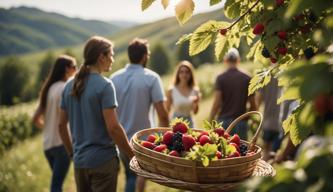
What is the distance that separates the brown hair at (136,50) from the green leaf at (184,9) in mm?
2524

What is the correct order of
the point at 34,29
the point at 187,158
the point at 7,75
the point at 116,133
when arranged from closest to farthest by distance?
the point at 187,158 < the point at 116,133 < the point at 7,75 < the point at 34,29

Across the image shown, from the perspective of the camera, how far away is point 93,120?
338 cm

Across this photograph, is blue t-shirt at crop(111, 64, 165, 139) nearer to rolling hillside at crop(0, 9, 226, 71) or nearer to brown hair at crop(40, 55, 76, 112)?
brown hair at crop(40, 55, 76, 112)

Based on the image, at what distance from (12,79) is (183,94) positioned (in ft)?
278

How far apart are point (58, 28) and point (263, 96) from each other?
199630 millimetres

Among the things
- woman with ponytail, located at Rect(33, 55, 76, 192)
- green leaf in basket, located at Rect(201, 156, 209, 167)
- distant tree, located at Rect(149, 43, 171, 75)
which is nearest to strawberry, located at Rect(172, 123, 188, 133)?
green leaf in basket, located at Rect(201, 156, 209, 167)

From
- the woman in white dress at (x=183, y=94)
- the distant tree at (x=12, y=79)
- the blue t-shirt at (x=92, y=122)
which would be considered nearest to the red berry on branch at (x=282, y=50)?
the blue t-shirt at (x=92, y=122)

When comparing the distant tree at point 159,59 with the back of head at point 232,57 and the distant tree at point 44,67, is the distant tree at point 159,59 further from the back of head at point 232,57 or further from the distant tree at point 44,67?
the back of head at point 232,57

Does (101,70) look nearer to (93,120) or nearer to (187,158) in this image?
(93,120)

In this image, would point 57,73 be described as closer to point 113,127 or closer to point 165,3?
point 113,127

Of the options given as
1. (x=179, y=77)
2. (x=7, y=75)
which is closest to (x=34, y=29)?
(x=7, y=75)

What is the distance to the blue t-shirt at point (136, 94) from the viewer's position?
434 centimetres

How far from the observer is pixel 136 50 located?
4.51 metres

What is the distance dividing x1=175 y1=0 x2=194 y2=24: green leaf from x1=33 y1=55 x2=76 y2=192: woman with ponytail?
9.92 feet
